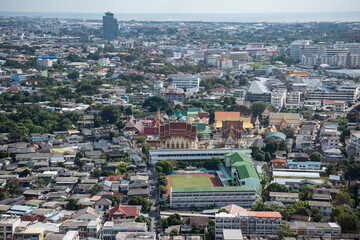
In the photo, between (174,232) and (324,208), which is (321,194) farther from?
(174,232)

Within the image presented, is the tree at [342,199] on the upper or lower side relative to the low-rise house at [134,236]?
upper

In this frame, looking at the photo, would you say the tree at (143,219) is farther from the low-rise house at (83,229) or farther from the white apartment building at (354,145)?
the white apartment building at (354,145)

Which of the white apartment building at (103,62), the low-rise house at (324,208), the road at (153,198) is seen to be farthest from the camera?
the white apartment building at (103,62)

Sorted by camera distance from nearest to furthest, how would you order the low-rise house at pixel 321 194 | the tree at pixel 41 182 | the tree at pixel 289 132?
the low-rise house at pixel 321 194
the tree at pixel 41 182
the tree at pixel 289 132

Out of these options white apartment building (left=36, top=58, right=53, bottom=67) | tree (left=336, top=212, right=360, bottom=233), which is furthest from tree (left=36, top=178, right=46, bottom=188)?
white apartment building (left=36, top=58, right=53, bottom=67)

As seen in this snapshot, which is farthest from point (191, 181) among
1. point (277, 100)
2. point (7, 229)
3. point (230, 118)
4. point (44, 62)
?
point (44, 62)

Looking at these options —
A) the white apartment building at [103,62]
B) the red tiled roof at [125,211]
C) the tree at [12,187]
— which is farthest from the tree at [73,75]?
the red tiled roof at [125,211]
